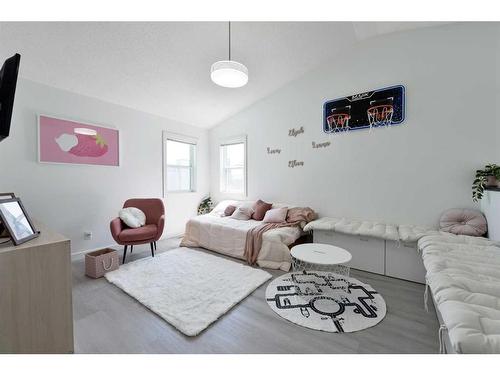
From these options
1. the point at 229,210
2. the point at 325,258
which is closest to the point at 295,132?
the point at 229,210

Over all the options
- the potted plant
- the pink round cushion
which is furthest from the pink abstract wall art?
the potted plant

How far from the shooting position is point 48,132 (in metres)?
2.73

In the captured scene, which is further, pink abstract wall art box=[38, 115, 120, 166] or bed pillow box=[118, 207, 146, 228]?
bed pillow box=[118, 207, 146, 228]

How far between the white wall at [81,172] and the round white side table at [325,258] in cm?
277

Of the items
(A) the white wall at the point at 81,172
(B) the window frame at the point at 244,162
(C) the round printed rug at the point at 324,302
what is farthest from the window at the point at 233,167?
(C) the round printed rug at the point at 324,302

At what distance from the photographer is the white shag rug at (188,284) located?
5.90 feet

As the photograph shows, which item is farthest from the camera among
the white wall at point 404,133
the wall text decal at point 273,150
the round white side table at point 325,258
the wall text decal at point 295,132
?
the wall text decal at point 273,150

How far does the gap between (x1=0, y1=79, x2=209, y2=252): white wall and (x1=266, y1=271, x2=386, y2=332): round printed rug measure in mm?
2711

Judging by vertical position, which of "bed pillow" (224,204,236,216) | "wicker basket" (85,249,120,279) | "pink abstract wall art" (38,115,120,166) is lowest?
"wicker basket" (85,249,120,279)

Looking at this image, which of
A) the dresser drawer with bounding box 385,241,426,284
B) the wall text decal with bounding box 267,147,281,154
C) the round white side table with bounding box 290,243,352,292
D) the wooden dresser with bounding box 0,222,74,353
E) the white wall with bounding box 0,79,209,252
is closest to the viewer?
the wooden dresser with bounding box 0,222,74,353

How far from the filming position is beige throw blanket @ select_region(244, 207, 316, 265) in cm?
291

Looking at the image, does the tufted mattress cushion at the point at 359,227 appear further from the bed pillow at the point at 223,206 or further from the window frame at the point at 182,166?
the window frame at the point at 182,166

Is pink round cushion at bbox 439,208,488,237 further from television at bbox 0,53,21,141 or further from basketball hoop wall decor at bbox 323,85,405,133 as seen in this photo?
television at bbox 0,53,21,141
